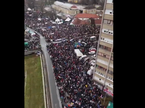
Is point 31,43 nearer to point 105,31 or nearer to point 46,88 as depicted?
point 46,88

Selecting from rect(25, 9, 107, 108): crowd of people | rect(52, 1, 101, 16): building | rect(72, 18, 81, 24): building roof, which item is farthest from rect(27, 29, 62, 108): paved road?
rect(52, 1, 101, 16): building

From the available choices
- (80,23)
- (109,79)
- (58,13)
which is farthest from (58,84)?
(58,13)

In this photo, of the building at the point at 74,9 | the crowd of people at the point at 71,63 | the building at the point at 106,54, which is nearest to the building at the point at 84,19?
the crowd of people at the point at 71,63

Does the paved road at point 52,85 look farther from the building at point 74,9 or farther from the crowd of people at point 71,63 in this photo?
the building at point 74,9

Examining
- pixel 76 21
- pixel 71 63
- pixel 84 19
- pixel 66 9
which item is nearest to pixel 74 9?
pixel 66 9

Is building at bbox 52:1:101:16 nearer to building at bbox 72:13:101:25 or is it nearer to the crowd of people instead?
building at bbox 72:13:101:25
